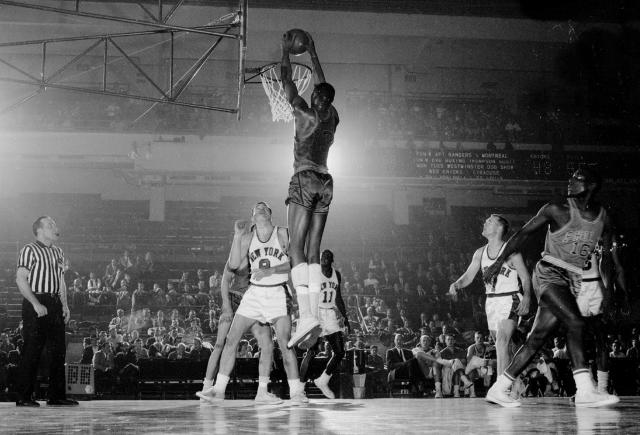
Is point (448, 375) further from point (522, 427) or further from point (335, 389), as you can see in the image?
point (522, 427)

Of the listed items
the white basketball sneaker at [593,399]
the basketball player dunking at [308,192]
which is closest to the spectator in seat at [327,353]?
the basketball player dunking at [308,192]

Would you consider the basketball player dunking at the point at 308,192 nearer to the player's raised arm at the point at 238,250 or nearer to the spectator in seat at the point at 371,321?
the player's raised arm at the point at 238,250

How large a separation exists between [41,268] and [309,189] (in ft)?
10.3

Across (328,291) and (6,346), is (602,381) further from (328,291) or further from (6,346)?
(6,346)

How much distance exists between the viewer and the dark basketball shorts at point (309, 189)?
517cm

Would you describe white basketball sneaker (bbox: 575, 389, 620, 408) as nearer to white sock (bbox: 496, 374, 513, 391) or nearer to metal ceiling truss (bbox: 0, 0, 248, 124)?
Result: white sock (bbox: 496, 374, 513, 391)

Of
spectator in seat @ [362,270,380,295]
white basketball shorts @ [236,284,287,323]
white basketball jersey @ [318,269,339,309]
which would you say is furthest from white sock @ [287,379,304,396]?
spectator in seat @ [362,270,380,295]

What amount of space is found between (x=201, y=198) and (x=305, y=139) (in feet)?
72.1

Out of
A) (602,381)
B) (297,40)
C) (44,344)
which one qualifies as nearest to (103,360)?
(44,344)

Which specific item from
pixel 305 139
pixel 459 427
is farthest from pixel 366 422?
pixel 305 139

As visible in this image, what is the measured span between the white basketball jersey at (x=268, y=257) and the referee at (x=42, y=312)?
6.58ft

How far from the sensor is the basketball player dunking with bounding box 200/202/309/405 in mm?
6379

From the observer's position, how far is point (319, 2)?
23406 mm

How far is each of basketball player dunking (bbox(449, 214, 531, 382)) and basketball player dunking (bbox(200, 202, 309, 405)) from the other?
178 centimetres
